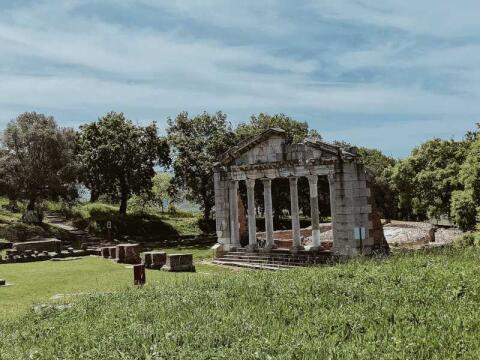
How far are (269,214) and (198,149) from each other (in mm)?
20290

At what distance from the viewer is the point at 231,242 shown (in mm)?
33594

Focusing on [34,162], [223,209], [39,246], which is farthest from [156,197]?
[223,209]

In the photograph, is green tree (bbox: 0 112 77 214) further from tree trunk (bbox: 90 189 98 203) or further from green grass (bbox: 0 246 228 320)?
green grass (bbox: 0 246 228 320)

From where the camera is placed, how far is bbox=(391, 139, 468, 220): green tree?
47.1 meters

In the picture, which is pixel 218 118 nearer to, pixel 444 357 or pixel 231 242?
pixel 231 242

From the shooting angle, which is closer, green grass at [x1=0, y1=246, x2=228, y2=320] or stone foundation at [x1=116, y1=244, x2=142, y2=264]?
green grass at [x1=0, y1=246, x2=228, y2=320]

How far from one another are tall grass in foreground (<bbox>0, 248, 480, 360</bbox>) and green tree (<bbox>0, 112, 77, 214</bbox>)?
3435cm

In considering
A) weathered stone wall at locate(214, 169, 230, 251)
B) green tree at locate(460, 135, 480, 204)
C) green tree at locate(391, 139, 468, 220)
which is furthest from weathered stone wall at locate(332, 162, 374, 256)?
green tree at locate(391, 139, 468, 220)

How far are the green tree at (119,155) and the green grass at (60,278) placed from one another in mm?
17388

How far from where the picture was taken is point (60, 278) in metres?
24.4

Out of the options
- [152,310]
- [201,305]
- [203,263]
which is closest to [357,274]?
[201,305]

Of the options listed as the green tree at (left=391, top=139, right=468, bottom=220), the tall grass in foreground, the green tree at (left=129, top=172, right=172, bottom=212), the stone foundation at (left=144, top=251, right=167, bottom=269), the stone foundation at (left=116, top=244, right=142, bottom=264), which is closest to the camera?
the tall grass in foreground

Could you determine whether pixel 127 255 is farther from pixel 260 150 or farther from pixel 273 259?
pixel 260 150

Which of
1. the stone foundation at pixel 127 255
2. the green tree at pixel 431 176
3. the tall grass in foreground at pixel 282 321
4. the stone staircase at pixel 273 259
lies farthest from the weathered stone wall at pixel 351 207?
the green tree at pixel 431 176
